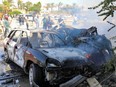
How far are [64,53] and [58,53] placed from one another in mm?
153

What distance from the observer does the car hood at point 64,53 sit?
7336 millimetres

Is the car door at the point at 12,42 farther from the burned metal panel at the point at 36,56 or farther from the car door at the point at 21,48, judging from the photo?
the burned metal panel at the point at 36,56

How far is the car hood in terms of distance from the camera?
7.34m

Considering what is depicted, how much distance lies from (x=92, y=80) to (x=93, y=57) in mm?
1144

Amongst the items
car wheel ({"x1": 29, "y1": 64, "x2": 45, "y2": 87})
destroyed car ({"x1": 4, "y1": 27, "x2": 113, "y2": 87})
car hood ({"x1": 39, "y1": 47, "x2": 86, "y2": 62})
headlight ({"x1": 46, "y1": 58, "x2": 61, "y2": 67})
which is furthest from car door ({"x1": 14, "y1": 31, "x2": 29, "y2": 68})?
headlight ({"x1": 46, "y1": 58, "x2": 61, "y2": 67})

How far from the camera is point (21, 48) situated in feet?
29.1

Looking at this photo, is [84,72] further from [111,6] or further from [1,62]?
[1,62]

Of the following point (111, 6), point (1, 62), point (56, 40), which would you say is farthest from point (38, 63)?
point (1, 62)

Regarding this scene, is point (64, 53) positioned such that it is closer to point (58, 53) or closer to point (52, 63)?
point (58, 53)

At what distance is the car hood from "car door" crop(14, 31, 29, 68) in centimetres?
86

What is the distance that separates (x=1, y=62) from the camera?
11.9m

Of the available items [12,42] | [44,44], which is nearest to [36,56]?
[44,44]

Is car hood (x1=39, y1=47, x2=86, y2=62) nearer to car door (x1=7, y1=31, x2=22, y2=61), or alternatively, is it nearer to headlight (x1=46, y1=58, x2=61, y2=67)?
headlight (x1=46, y1=58, x2=61, y2=67)

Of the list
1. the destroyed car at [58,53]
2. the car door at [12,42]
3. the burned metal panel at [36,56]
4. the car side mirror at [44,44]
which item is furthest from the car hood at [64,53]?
the car door at [12,42]
